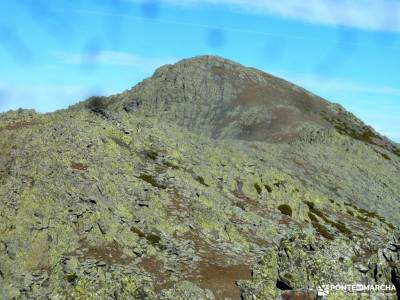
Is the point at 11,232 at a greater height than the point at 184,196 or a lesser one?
lesser

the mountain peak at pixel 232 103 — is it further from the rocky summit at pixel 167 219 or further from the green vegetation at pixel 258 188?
the green vegetation at pixel 258 188

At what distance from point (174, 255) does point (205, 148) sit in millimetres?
29349

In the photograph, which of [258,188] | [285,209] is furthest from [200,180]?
[285,209]

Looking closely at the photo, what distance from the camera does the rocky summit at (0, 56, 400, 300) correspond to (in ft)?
92.7

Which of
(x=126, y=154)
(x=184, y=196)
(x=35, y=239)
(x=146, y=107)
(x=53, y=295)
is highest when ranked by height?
(x=146, y=107)

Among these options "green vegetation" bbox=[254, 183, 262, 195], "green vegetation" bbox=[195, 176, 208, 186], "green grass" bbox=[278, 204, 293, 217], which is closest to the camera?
"green vegetation" bbox=[195, 176, 208, 186]

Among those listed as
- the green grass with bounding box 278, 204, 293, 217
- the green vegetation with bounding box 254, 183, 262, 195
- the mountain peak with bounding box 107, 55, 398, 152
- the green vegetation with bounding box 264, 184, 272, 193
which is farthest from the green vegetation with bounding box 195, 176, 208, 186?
the mountain peak with bounding box 107, 55, 398, 152

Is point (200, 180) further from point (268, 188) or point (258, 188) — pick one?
point (268, 188)

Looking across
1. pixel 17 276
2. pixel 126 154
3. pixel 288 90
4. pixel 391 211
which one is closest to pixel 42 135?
pixel 126 154

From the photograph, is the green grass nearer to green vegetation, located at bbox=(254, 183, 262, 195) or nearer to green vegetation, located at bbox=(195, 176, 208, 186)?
green vegetation, located at bbox=(254, 183, 262, 195)

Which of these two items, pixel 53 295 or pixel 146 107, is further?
pixel 146 107

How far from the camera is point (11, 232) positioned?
4116 centimetres

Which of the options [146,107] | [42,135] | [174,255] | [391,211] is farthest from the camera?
[146,107]

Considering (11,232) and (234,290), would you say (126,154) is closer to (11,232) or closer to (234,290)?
(11,232)
